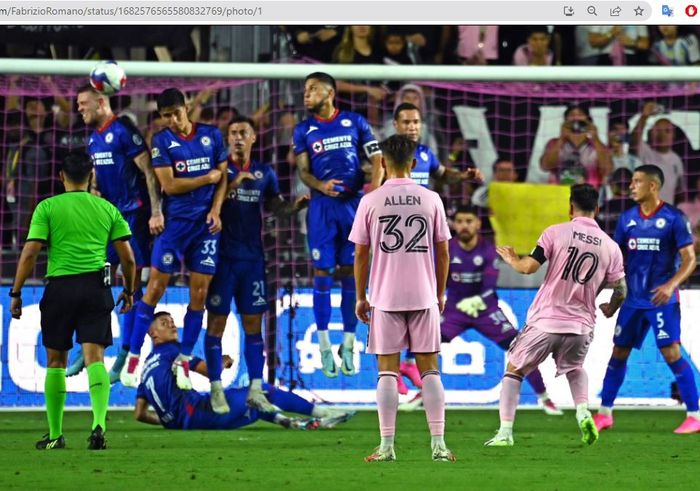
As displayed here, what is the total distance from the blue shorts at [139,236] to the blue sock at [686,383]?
4855mm

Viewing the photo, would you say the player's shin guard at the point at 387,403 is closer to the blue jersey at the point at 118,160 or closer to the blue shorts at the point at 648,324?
the blue shorts at the point at 648,324

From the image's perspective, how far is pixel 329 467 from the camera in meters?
8.85

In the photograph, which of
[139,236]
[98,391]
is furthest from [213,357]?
[98,391]

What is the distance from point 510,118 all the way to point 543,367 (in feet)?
10.1

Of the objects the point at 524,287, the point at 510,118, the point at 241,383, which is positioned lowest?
the point at 241,383

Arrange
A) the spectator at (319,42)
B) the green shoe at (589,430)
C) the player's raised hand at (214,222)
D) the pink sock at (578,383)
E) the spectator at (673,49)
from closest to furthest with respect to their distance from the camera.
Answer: the green shoe at (589,430), the pink sock at (578,383), the player's raised hand at (214,222), the spectator at (319,42), the spectator at (673,49)

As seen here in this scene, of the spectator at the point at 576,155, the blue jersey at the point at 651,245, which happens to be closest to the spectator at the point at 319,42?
the spectator at the point at 576,155

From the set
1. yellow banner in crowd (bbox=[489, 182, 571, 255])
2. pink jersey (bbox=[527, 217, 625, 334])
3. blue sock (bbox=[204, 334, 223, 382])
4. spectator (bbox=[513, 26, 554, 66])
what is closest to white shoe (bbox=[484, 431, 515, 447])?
pink jersey (bbox=[527, 217, 625, 334])

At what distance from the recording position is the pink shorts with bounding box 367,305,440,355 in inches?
357

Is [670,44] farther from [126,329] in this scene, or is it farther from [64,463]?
[64,463]

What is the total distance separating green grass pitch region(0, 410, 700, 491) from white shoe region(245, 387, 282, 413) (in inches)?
8.2

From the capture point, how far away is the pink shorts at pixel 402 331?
906cm

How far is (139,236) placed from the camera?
1341 cm

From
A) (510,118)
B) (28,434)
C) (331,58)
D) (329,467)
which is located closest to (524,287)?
(510,118)
